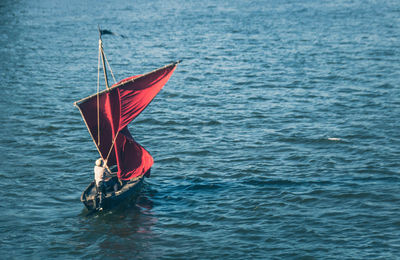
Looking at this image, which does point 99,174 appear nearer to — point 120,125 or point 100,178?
point 100,178

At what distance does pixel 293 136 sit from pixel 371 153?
626cm

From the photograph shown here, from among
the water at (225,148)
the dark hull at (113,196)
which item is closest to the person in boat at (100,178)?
the dark hull at (113,196)

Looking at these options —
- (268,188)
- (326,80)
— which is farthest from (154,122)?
(326,80)

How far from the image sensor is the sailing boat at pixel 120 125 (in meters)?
29.6

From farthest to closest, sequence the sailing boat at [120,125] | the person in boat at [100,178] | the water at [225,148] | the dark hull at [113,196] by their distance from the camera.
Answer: the sailing boat at [120,125], the person in boat at [100,178], the dark hull at [113,196], the water at [225,148]

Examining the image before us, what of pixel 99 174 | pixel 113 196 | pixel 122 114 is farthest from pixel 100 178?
pixel 122 114

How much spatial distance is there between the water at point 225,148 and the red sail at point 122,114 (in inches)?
101

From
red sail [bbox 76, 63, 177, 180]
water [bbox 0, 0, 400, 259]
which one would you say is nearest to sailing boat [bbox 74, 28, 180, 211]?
red sail [bbox 76, 63, 177, 180]

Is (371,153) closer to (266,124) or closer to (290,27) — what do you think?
(266,124)

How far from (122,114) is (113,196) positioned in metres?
4.86

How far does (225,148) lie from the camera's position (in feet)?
129

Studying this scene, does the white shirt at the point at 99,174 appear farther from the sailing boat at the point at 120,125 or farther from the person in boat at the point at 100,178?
the sailing boat at the point at 120,125

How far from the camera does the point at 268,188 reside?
32.7m

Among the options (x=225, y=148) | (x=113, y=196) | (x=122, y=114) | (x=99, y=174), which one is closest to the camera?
(x=113, y=196)
